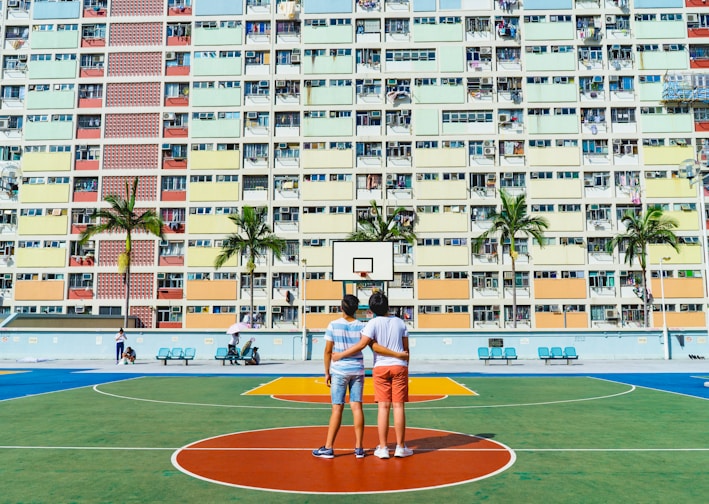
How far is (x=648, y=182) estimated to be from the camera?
52.1 metres

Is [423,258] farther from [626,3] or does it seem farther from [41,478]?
[41,478]

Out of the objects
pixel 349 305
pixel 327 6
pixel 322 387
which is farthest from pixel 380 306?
pixel 327 6

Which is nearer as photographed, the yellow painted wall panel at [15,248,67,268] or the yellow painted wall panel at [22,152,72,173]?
the yellow painted wall panel at [15,248,67,268]

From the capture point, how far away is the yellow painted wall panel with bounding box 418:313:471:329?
50906mm

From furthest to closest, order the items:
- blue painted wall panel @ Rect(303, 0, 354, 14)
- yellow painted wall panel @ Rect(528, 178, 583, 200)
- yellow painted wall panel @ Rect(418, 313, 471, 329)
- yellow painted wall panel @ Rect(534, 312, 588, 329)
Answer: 1. blue painted wall panel @ Rect(303, 0, 354, 14)
2. yellow painted wall panel @ Rect(528, 178, 583, 200)
3. yellow painted wall panel @ Rect(418, 313, 471, 329)
4. yellow painted wall panel @ Rect(534, 312, 588, 329)

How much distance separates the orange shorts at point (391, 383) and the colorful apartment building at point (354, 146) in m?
43.3

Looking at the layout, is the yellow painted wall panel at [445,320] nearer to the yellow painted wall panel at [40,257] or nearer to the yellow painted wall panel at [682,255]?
the yellow painted wall panel at [682,255]

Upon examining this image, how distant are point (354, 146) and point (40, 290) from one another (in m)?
31.9

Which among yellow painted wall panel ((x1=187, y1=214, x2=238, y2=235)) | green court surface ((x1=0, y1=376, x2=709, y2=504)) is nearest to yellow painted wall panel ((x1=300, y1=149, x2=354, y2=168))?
yellow painted wall panel ((x1=187, y1=214, x2=238, y2=235))

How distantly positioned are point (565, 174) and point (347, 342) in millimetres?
49075

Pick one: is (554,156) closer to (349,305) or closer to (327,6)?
A: (327,6)

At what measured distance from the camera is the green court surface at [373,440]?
672 centimetres

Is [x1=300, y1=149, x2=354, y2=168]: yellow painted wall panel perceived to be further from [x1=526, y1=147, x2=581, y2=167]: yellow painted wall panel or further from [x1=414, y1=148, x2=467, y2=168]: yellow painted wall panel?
[x1=526, y1=147, x2=581, y2=167]: yellow painted wall panel

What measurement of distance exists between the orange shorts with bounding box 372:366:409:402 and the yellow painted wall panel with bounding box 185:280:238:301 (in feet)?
149
